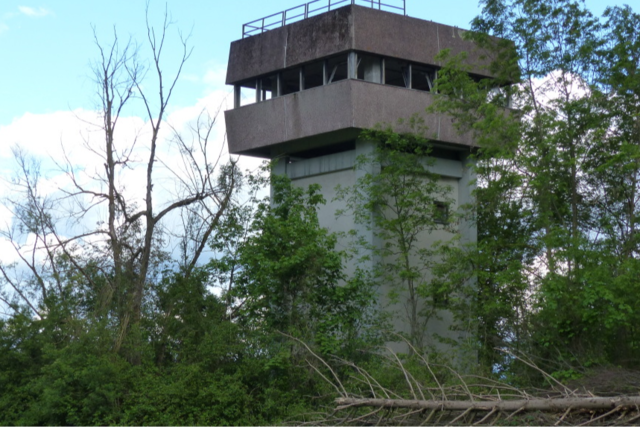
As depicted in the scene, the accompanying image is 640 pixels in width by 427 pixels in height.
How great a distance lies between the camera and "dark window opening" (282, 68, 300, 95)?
2794 cm

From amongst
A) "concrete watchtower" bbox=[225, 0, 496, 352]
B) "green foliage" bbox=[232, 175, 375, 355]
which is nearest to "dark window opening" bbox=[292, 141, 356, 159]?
"concrete watchtower" bbox=[225, 0, 496, 352]

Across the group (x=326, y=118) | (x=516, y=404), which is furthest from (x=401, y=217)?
(x=516, y=404)

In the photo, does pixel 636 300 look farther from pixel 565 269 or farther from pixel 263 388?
pixel 263 388

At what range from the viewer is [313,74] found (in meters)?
28.1

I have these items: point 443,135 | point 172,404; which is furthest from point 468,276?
point 172,404

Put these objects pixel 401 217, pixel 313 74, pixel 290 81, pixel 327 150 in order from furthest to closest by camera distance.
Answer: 1. pixel 290 81
2. pixel 327 150
3. pixel 313 74
4. pixel 401 217

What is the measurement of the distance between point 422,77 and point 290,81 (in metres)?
4.35

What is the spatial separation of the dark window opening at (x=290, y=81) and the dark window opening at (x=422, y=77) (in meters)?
3.74

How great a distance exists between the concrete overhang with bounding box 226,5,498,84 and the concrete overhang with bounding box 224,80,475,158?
1.07 metres

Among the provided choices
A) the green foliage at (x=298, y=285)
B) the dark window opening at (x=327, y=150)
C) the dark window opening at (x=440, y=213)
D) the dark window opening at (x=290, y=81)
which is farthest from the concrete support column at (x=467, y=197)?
the green foliage at (x=298, y=285)

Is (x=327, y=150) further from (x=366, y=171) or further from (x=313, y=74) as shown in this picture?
(x=313, y=74)

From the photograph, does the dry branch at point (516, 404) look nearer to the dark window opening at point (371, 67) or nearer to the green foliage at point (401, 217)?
the green foliage at point (401, 217)

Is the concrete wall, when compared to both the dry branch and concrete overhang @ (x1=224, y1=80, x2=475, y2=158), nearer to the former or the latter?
concrete overhang @ (x1=224, y1=80, x2=475, y2=158)

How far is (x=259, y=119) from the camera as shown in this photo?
92.4 feet
